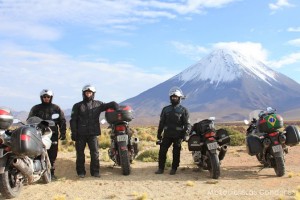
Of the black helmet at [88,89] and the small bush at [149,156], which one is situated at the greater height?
the black helmet at [88,89]

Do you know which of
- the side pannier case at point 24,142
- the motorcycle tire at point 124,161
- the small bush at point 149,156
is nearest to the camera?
the side pannier case at point 24,142

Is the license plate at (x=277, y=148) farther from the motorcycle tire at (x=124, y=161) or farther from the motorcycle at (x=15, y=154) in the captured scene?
the motorcycle at (x=15, y=154)

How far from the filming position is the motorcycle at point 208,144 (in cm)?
907

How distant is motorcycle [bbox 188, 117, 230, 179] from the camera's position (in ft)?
29.8

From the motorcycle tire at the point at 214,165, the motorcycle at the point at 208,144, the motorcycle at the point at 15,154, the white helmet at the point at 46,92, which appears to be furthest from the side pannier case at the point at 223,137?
the motorcycle at the point at 15,154

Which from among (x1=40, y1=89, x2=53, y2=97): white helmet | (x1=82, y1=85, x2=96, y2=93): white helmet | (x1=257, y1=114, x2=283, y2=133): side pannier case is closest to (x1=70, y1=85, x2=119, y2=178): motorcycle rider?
(x1=82, y1=85, x2=96, y2=93): white helmet

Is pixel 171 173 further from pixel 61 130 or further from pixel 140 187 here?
pixel 61 130

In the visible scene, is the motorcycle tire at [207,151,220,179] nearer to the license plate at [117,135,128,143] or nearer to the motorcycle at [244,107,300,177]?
the motorcycle at [244,107,300,177]

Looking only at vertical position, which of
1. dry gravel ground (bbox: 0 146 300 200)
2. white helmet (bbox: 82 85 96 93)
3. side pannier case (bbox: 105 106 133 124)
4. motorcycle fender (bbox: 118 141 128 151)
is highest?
white helmet (bbox: 82 85 96 93)

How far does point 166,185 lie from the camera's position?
8469 mm

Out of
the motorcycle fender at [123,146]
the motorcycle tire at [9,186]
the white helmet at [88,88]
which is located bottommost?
the motorcycle tire at [9,186]

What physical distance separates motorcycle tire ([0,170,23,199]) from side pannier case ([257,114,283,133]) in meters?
5.14

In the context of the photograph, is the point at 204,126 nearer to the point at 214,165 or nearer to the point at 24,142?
the point at 214,165

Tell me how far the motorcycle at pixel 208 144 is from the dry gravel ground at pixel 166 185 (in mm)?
284
